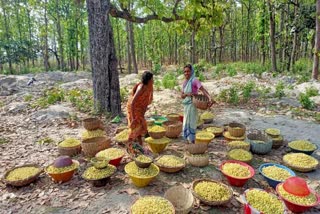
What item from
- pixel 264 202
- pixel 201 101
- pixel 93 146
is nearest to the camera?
pixel 264 202

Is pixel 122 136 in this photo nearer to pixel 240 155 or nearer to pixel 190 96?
pixel 190 96

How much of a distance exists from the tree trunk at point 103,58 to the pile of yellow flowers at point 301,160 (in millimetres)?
4280

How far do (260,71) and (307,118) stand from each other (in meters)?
7.09

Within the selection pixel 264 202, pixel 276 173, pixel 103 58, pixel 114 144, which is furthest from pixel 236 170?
pixel 103 58

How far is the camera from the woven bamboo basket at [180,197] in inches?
111

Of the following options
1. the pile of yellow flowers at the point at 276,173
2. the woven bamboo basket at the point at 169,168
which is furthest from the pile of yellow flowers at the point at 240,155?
the woven bamboo basket at the point at 169,168

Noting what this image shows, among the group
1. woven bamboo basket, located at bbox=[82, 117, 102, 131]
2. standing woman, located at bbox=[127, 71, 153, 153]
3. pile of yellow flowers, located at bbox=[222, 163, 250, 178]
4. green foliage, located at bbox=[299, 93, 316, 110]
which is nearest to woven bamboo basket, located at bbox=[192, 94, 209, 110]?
standing woman, located at bbox=[127, 71, 153, 153]

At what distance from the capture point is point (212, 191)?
2967 millimetres

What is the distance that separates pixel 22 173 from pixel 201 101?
2.91 m

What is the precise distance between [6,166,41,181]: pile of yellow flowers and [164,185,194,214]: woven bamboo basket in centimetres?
201

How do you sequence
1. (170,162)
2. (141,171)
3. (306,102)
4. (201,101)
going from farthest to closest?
(306,102)
(201,101)
(170,162)
(141,171)

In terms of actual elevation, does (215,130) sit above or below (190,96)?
below

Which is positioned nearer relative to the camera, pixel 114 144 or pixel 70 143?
pixel 70 143

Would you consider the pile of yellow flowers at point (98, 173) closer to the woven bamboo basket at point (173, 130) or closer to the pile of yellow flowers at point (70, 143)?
the pile of yellow flowers at point (70, 143)
